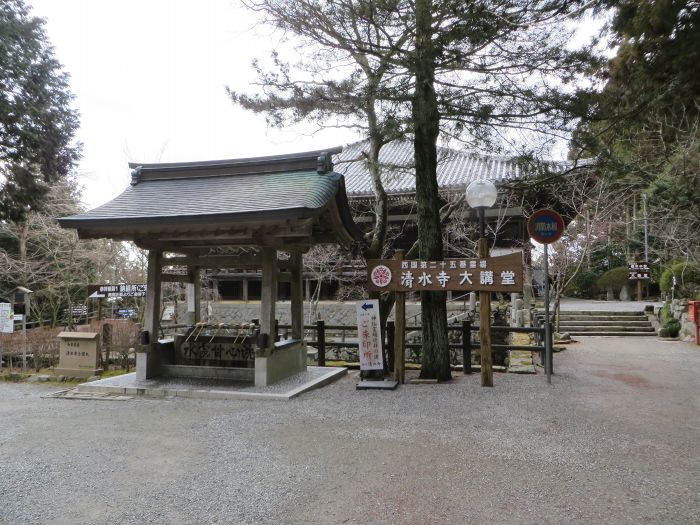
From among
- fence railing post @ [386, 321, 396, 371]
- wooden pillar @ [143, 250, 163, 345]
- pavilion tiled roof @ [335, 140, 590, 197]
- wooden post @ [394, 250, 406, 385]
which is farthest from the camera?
pavilion tiled roof @ [335, 140, 590, 197]

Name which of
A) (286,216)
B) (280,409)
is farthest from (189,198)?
(280,409)

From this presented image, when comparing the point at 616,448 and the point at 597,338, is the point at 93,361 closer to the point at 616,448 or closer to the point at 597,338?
the point at 616,448

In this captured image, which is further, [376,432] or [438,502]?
[376,432]

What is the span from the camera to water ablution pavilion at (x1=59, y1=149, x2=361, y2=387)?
7129 mm

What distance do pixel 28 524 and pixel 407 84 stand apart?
250 inches

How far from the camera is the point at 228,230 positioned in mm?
7473

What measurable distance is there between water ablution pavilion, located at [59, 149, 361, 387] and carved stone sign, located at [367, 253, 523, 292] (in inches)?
44.1

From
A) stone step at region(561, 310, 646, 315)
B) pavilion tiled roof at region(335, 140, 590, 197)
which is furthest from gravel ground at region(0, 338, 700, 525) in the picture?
stone step at region(561, 310, 646, 315)

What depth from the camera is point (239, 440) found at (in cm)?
490

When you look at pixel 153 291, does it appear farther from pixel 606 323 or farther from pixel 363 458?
pixel 606 323

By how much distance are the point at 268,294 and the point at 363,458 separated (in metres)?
3.75

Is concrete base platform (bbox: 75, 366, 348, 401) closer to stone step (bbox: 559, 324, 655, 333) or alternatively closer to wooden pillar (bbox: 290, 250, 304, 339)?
wooden pillar (bbox: 290, 250, 304, 339)

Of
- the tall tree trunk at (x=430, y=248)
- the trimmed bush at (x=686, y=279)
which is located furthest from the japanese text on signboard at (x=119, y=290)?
the trimmed bush at (x=686, y=279)

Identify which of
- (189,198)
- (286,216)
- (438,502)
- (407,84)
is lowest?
(438,502)
